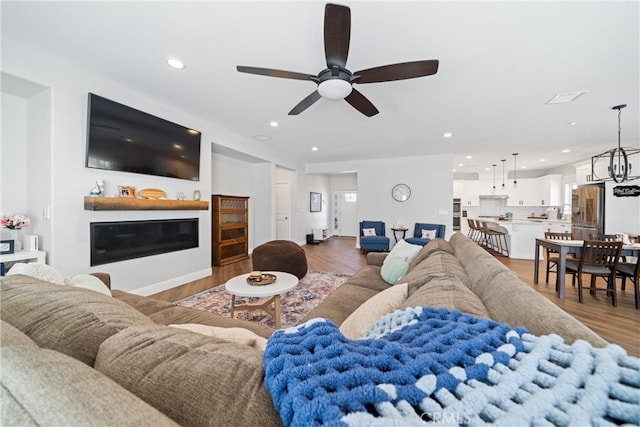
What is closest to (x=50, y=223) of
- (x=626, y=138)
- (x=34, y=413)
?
(x=34, y=413)

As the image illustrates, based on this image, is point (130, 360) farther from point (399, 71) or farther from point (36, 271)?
point (399, 71)

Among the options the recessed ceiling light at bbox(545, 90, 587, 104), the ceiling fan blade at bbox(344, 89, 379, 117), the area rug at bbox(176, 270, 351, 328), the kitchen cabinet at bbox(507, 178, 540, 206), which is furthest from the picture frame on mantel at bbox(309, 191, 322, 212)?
the kitchen cabinet at bbox(507, 178, 540, 206)

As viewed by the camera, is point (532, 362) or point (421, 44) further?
point (421, 44)

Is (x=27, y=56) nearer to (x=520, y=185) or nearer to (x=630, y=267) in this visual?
(x=630, y=267)

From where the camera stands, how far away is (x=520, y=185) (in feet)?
25.7

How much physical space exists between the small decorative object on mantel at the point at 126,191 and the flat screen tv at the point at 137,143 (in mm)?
205

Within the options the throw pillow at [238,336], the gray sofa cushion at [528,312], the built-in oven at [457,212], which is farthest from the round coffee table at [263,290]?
the built-in oven at [457,212]

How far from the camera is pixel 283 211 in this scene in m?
7.09

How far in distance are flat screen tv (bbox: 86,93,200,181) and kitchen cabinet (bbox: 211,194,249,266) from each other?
1345 millimetres

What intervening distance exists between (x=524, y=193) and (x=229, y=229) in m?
9.26

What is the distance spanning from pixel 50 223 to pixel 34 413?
2998mm

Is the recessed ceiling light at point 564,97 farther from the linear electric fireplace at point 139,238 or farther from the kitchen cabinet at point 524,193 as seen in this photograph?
the kitchen cabinet at point 524,193

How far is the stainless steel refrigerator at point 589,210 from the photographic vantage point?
5.18 meters

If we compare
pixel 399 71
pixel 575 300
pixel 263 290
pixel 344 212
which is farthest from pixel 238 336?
Result: pixel 344 212
